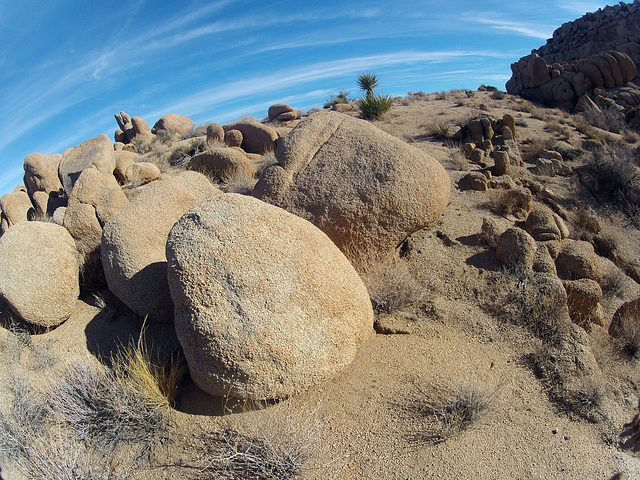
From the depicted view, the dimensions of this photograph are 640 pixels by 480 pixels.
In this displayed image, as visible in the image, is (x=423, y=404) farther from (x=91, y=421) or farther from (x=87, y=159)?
(x=87, y=159)

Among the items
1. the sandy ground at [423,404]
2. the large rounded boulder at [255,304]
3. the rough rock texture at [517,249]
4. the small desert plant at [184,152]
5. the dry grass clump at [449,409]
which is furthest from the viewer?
the small desert plant at [184,152]

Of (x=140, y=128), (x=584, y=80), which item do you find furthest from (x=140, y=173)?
(x=584, y=80)

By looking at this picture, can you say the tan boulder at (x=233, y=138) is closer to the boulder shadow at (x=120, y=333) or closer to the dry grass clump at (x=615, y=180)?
the boulder shadow at (x=120, y=333)

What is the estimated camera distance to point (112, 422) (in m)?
3.38

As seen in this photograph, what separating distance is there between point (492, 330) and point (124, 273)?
12.7 ft

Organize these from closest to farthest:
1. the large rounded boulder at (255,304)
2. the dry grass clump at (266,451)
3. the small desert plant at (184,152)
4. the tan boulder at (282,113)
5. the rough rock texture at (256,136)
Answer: the dry grass clump at (266,451) → the large rounded boulder at (255,304) → the small desert plant at (184,152) → the rough rock texture at (256,136) → the tan boulder at (282,113)

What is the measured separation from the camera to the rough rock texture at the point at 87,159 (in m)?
7.91

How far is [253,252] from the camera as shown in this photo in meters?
3.37

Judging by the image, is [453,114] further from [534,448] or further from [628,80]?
[628,80]

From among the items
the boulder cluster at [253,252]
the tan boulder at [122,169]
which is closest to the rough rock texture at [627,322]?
the boulder cluster at [253,252]

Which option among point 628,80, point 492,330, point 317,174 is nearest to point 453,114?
point 317,174

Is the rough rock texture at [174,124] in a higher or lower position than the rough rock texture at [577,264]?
higher

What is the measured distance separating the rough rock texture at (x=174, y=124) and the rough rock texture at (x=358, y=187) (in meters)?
15.4

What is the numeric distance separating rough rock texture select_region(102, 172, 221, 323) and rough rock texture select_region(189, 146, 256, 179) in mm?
3729
